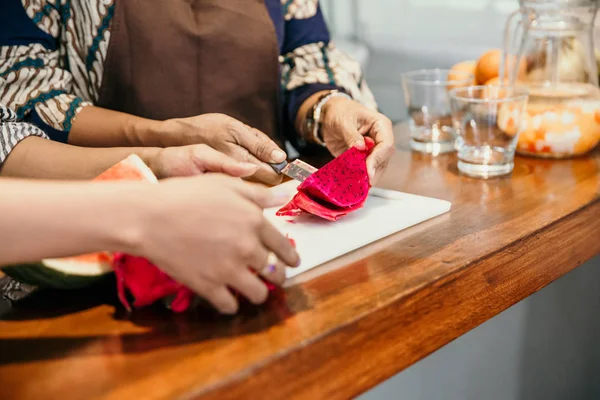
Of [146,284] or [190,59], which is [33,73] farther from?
[146,284]

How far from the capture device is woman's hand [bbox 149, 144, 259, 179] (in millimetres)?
741

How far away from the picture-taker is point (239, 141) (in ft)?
2.92

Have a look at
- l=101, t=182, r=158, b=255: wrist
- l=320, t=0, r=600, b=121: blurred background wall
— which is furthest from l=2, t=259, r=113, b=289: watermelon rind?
l=320, t=0, r=600, b=121: blurred background wall

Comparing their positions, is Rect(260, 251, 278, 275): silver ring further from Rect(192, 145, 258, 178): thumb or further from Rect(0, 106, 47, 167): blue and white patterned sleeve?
Rect(0, 106, 47, 167): blue and white patterned sleeve

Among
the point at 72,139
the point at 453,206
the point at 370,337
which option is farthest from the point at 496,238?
the point at 72,139

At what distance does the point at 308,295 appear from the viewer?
65cm

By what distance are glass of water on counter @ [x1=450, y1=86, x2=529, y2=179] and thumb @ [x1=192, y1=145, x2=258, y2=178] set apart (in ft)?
1.58

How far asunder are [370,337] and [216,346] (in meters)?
0.15

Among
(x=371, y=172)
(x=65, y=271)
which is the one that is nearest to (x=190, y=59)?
(x=371, y=172)

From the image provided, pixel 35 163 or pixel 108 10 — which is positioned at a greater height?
pixel 108 10

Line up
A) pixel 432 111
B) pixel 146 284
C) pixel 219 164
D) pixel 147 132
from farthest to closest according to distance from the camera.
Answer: pixel 432 111 → pixel 147 132 → pixel 219 164 → pixel 146 284

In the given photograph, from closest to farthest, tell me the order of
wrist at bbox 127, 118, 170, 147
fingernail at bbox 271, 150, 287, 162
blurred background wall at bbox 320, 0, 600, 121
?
1. fingernail at bbox 271, 150, 287, 162
2. wrist at bbox 127, 118, 170, 147
3. blurred background wall at bbox 320, 0, 600, 121

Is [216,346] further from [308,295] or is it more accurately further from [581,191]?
[581,191]

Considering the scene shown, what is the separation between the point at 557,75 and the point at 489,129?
0.22 metres
